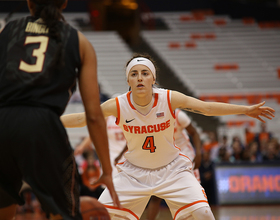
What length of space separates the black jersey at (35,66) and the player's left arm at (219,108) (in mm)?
1890

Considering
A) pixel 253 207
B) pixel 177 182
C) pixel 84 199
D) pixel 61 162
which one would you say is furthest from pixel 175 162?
pixel 253 207

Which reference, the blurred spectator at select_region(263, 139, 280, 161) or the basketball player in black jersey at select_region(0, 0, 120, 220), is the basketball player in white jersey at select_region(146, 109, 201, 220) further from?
the blurred spectator at select_region(263, 139, 280, 161)

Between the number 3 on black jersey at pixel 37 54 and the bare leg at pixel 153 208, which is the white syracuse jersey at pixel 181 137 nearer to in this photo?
the bare leg at pixel 153 208

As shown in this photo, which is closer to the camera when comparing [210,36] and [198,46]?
[198,46]

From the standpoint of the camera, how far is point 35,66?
234 centimetres

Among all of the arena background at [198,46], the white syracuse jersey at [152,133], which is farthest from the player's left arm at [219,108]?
the arena background at [198,46]

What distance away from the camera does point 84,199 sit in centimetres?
264

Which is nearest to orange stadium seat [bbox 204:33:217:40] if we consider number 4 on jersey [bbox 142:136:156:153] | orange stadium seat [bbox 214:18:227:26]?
→ orange stadium seat [bbox 214:18:227:26]

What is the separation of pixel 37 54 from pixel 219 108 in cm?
223

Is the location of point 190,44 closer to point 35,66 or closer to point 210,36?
point 210,36

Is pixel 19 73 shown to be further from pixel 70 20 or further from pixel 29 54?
pixel 70 20

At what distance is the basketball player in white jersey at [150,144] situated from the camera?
3.98 meters

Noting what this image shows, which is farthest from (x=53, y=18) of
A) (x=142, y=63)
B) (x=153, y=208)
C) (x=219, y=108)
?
(x=153, y=208)

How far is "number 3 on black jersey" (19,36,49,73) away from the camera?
7.66 feet
